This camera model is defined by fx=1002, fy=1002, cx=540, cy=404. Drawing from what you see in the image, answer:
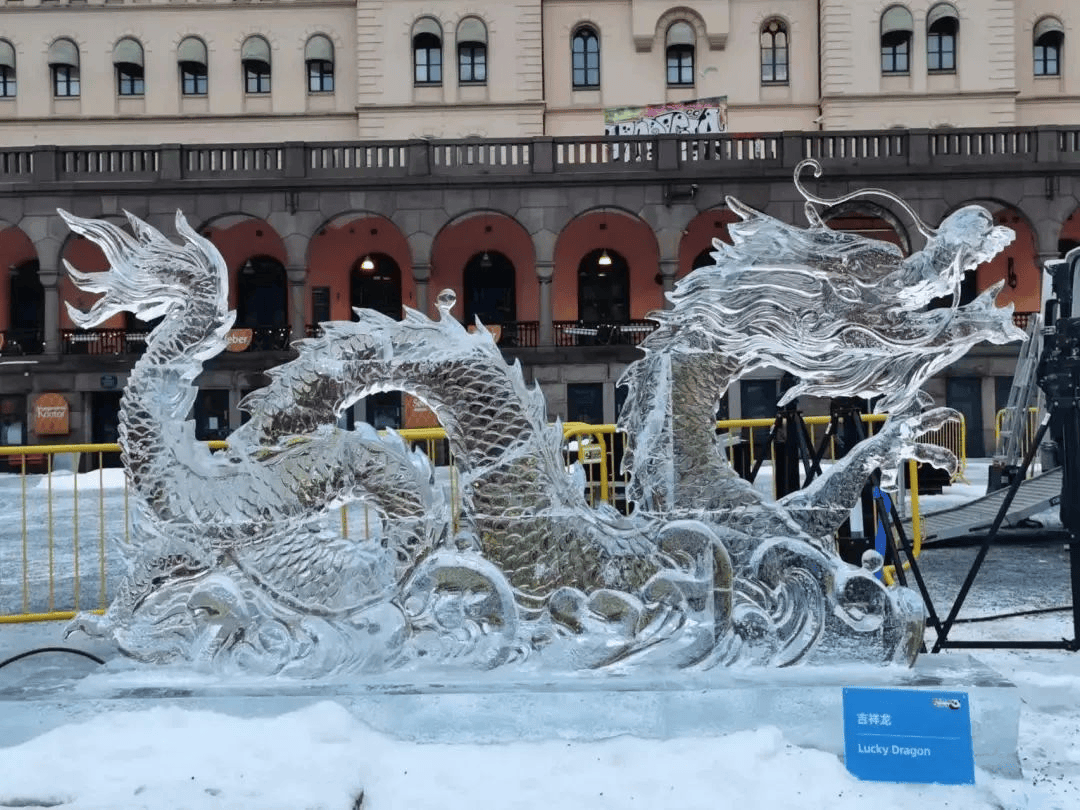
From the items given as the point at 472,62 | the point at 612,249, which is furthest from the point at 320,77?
the point at 612,249

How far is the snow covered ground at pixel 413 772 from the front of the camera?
4.04 meters

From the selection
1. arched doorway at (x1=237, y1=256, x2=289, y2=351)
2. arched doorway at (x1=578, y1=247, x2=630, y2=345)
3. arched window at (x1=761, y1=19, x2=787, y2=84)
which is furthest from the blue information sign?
arched window at (x1=761, y1=19, x2=787, y2=84)

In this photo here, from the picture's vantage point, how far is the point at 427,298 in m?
25.8

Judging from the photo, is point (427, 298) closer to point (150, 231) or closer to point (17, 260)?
point (17, 260)

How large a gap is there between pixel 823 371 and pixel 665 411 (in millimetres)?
877

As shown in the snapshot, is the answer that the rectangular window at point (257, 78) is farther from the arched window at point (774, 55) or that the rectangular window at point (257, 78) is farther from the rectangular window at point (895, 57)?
the rectangular window at point (895, 57)

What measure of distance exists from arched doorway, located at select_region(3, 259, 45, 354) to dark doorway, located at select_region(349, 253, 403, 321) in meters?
9.21

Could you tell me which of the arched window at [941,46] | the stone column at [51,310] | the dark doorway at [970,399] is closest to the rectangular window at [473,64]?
the stone column at [51,310]

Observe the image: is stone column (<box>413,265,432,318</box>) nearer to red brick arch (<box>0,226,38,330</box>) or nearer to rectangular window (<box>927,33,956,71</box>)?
red brick arch (<box>0,226,38,330</box>)

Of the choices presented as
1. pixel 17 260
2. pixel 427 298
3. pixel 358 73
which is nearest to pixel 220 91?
pixel 358 73

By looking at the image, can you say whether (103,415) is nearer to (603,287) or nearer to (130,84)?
(130,84)

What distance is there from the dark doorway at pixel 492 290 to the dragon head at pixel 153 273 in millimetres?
24680

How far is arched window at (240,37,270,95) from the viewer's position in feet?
104

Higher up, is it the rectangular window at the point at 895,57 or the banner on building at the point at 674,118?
the rectangular window at the point at 895,57
